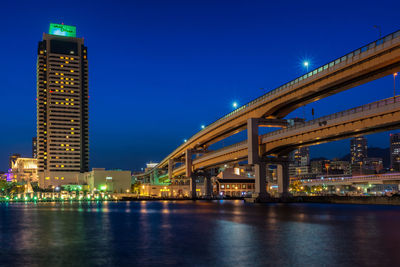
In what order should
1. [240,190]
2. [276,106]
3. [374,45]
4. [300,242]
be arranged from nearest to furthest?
[300,242]
[374,45]
[276,106]
[240,190]

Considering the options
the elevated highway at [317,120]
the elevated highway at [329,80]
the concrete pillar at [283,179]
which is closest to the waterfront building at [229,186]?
the elevated highway at [317,120]

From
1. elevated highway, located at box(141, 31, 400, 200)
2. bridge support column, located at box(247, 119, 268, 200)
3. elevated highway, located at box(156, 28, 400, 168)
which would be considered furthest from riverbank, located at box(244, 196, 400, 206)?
elevated highway, located at box(156, 28, 400, 168)

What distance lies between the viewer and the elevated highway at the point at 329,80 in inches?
2202

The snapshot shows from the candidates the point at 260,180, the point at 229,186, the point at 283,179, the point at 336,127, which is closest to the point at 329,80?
the point at 336,127

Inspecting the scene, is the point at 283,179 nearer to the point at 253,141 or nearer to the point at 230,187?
the point at 253,141

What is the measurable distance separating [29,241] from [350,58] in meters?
49.2

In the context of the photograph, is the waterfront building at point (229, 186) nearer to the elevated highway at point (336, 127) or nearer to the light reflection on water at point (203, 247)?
the elevated highway at point (336, 127)

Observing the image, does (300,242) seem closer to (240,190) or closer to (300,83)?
(300,83)

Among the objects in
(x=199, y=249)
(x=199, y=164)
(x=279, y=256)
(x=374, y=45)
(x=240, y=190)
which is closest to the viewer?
(x=279, y=256)

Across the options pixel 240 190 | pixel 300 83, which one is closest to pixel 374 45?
pixel 300 83

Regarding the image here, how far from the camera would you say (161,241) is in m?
28.0

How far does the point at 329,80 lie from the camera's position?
66438 millimetres

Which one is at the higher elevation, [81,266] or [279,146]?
[279,146]

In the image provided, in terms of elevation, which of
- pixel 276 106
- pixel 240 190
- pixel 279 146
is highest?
pixel 276 106
